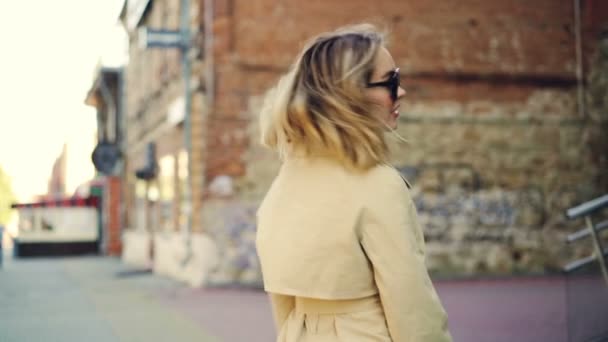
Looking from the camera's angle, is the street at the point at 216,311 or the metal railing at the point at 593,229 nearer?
the metal railing at the point at 593,229

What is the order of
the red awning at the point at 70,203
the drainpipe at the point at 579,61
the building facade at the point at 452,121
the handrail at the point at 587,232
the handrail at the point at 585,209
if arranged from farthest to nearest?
1. the red awning at the point at 70,203
2. the drainpipe at the point at 579,61
3. the building facade at the point at 452,121
4. the handrail at the point at 587,232
5. the handrail at the point at 585,209

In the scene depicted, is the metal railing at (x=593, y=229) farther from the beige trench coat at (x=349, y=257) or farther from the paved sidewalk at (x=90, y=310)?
the paved sidewalk at (x=90, y=310)

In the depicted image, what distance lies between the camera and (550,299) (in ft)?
34.0

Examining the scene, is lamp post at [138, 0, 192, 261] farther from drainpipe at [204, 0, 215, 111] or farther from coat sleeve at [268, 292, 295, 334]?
coat sleeve at [268, 292, 295, 334]

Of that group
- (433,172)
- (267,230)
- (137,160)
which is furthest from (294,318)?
(137,160)

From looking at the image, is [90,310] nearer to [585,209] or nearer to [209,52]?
[209,52]

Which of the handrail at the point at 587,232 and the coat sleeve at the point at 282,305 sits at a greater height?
the coat sleeve at the point at 282,305

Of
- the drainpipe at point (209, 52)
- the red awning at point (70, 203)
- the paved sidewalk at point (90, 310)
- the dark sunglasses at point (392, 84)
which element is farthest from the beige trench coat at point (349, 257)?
the red awning at point (70, 203)

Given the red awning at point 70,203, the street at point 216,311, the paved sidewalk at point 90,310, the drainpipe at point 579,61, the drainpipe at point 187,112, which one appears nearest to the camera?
the street at point 216,311

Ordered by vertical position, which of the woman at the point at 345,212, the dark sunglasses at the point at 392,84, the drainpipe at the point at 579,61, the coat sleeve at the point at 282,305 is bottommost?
the coat sleeve at the point at 282,305

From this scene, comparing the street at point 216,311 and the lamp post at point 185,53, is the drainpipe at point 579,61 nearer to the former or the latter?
the street at point 216,311

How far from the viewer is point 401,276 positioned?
174cm

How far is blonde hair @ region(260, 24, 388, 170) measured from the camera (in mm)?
1824

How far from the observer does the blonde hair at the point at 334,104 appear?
5.98 ft
